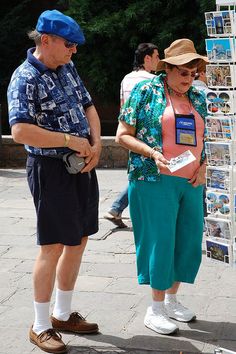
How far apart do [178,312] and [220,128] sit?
4.87ft

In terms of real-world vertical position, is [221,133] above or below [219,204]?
above

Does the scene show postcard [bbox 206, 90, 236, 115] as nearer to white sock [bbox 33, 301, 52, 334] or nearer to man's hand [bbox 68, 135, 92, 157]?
man's hand [bbox 68, 135, 92, 157]

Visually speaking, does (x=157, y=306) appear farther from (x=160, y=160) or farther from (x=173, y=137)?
(x=173, y=137)

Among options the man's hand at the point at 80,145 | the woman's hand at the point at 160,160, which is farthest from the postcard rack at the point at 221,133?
the man's hand at the point at 80,145

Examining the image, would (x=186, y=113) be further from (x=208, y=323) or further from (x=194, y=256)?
(x=208, y=323)

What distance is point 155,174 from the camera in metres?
4.61

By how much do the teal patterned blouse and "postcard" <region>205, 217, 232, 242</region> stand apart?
Result: 2.13 feet

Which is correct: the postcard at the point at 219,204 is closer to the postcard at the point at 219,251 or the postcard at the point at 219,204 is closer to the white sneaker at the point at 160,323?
the postcard at the point at 219,251

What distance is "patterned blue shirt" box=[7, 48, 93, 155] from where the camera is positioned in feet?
14.0

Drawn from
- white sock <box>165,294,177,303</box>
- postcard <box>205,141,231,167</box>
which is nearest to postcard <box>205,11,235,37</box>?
postcard <box>205,141,231,167</box>

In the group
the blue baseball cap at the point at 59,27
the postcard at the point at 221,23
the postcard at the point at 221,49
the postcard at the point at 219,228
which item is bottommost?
the postcard at the point at 219,228

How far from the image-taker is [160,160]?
4.46 metres

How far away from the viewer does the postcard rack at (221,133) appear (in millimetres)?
3799

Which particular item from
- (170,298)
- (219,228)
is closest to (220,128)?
(219,228)
